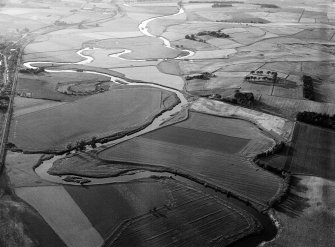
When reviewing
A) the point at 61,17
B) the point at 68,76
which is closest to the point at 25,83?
the point at 68,76

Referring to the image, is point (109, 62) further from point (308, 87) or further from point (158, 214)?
point (158, 214)

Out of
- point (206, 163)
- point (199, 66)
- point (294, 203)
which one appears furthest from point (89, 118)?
point (199, 66)

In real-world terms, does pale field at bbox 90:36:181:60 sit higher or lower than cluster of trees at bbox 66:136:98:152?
higher

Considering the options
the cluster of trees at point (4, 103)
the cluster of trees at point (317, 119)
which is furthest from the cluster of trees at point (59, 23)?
the cluster of trees at point (317, 119)

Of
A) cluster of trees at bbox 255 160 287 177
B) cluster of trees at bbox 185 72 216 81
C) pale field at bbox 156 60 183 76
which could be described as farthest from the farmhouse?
cluster of trees at bbox 255 160 287 177

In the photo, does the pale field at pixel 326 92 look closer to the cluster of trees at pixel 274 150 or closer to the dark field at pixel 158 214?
the cluster of trees at pixel 274 150

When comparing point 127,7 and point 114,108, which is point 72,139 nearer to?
point 114,108

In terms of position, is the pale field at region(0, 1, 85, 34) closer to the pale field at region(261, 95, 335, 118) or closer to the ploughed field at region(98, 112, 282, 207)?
the pale field at region(261, 95, 335, 118)
